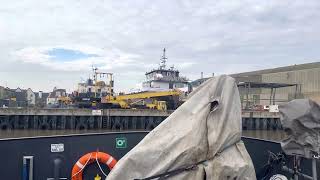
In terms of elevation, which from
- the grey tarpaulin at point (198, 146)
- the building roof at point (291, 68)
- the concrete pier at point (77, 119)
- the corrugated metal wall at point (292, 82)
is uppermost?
the building roof at point (291, 68)

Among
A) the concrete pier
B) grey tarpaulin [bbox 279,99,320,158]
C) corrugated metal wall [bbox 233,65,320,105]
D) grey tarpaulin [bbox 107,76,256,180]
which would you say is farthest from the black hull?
corrugated metal wall [bbox 233,65,320,105]


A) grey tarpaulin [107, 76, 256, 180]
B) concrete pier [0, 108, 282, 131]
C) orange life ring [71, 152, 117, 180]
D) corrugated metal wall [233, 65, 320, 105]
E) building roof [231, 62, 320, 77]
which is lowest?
concrete pier [0, 108, 282, 131]

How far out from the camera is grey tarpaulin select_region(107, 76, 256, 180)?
9.27 ft

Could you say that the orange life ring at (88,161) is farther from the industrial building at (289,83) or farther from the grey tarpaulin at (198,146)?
the industrial building at (289,83)

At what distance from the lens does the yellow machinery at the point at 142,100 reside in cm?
3359

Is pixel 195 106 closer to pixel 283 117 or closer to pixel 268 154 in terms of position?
pixel 283 117

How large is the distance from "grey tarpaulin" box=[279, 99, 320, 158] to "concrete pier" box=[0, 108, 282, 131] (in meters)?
22.4

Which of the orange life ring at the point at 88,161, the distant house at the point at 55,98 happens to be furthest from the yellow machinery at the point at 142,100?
the orange life ring at the point at 88,161

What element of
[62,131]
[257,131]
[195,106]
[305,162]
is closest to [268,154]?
[305,162]

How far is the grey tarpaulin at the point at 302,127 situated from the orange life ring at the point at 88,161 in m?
1.88

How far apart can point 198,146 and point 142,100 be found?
34.4 meters

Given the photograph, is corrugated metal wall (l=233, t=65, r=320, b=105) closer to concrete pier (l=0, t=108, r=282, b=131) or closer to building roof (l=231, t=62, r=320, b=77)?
building roof (l=231, t=62, r=320, b=77)

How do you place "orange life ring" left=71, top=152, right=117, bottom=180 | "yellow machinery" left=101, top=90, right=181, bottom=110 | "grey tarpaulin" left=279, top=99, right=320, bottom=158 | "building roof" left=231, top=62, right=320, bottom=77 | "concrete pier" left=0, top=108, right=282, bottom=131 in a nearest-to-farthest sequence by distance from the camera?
"grey tarpaulin" left=279, top=99, right=320, bottom=158
"orange life ring" left=71, top=152, right=117, bottom=180
"concrete pier" left=0, top=108, right=282, bottom=131
"yellow machinery" left=101, top=90, right=181, bottom=110
"building roof" left=231, top=62, right=320, bottom=77

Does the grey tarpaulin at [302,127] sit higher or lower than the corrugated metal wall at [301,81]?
lower
